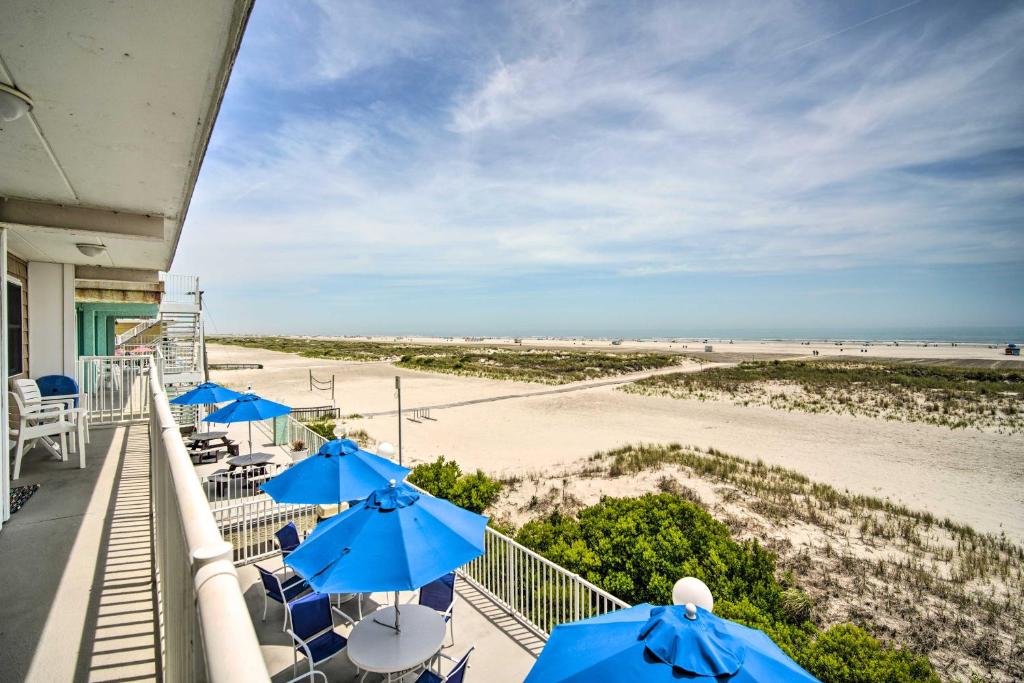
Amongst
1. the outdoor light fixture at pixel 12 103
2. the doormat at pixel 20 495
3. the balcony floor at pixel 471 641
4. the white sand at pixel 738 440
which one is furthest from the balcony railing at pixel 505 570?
the white sand at pixel 738 440

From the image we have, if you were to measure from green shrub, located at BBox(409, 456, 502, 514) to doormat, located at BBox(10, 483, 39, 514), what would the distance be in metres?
6.37

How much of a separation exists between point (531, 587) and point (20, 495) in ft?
20.5

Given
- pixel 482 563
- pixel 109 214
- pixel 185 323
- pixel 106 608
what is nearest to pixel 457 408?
pixel 185 323

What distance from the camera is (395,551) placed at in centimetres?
416

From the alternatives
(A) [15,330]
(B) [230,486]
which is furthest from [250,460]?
(A) [15,330]

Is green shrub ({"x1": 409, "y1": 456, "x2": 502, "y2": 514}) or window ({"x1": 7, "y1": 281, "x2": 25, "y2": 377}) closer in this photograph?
window ({"x1": 7, "y1": 281, "x2": 25, "y2": 377})

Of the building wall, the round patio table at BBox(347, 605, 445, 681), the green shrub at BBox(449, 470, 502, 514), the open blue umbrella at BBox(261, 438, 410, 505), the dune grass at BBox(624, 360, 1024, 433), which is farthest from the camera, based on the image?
the dune grass at BBox(624, 360, 1024, 433)

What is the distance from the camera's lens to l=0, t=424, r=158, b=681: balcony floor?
→ 10.0 ft

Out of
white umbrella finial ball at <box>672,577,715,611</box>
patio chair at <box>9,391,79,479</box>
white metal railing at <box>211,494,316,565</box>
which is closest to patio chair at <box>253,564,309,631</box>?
white metal railing at <box>211,494,316,565</box>

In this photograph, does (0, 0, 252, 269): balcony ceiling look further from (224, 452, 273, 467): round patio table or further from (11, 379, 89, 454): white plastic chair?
(224, 452, 273, 467): round patio table

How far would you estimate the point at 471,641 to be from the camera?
5867 mm

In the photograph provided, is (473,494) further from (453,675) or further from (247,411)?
(453,675)

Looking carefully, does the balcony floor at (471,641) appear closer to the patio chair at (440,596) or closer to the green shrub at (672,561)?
the patio chair at (440,596)

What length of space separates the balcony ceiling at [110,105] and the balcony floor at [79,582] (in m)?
3.21
